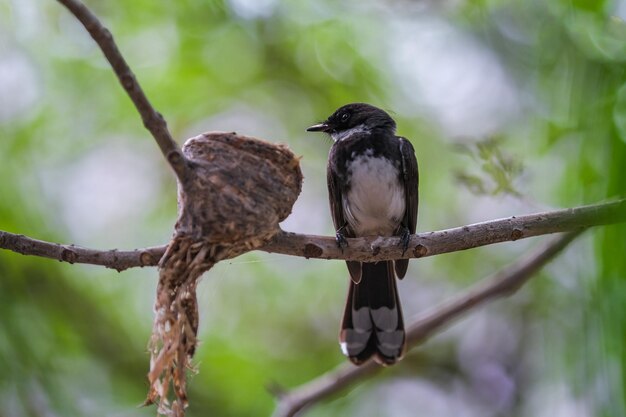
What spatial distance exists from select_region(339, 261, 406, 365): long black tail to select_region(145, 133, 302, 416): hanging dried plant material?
1606 millimetres

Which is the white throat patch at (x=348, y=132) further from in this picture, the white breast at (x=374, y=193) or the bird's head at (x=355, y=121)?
the white breast at (x=374, y=193)

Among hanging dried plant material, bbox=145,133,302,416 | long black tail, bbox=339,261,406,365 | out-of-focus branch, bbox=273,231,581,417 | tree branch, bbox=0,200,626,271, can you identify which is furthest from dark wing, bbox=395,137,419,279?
hanging dried plant material, bbox=145,133,302,416

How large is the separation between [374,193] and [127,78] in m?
2.51

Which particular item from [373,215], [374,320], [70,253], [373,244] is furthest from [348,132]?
[70,253]

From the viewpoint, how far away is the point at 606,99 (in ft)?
4.50

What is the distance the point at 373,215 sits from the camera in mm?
5109

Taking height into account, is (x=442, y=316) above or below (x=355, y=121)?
below

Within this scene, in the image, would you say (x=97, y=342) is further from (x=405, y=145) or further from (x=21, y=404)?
(x=405, y=145)

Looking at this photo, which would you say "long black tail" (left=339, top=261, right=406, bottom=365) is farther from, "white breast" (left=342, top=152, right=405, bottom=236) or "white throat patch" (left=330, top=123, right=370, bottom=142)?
"white throat patch" (left=330, top=123, right=370, bottom=142)

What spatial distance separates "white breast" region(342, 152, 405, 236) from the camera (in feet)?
16.4

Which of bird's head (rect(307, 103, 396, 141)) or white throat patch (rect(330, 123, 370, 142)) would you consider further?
bird's head (rect(307, 103, 396, 141))

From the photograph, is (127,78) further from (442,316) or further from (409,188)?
(442,316)

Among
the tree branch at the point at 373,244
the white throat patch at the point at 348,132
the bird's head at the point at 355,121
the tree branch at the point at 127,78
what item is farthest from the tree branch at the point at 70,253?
the bird's head at the point at 355,121

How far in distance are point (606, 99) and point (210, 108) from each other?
21.1 feet
